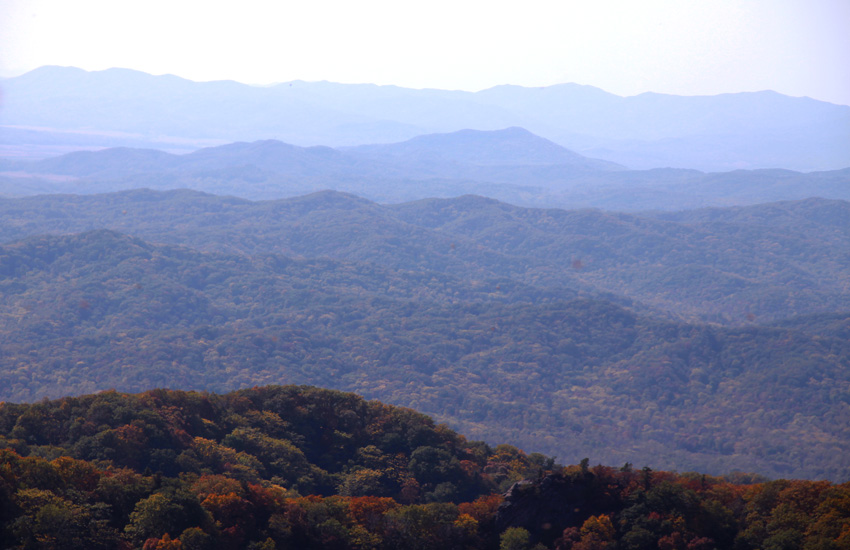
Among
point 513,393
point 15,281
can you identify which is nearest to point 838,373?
point 513,393

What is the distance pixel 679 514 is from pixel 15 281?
16523cm

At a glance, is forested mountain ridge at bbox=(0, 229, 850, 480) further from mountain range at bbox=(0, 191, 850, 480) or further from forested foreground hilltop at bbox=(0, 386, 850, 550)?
forested foreground hilltop at bbox=(0, 386, 850, 550)

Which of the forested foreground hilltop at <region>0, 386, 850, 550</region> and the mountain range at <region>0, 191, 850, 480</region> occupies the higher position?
the forested foreground hilltop at <region>0, 386, 850, 550</region>

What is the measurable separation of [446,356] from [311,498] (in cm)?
11577

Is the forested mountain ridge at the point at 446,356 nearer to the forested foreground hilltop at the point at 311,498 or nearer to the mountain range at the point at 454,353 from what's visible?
the mountain range at the point at 454,353

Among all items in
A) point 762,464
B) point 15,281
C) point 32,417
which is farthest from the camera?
point 15,281

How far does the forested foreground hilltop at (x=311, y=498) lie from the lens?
29.8m

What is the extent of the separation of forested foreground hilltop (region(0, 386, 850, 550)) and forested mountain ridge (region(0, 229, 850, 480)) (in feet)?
234

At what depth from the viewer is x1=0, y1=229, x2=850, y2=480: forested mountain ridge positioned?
118 meters

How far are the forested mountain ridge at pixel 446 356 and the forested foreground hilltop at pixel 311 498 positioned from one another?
7125cm

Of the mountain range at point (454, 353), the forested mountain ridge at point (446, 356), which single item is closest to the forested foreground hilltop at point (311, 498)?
the mountain range at point (454, 353)

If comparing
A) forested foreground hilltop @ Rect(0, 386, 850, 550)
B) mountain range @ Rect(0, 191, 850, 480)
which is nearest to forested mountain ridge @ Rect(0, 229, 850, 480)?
mountain range @ Rect(0, 191, 850, 480)

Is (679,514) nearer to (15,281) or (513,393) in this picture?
(513,393)

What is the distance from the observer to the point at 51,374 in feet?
387
